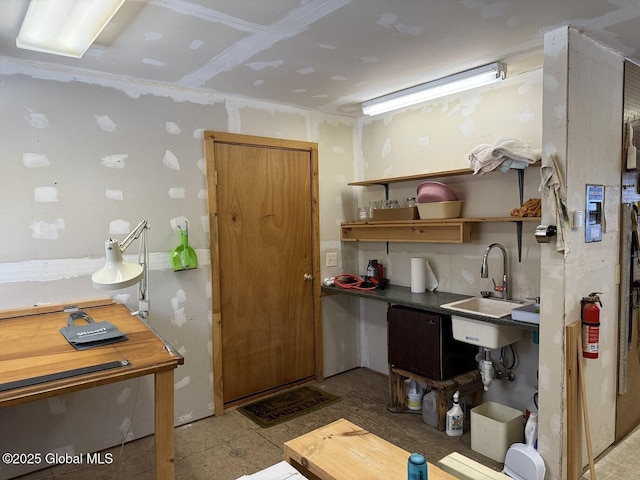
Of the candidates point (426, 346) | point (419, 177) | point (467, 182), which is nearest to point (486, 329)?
point (426, 346)

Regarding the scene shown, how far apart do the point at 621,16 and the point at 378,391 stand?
302 cm

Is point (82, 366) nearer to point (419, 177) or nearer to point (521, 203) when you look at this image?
point (419, 177)

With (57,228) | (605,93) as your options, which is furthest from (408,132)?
(57,228)

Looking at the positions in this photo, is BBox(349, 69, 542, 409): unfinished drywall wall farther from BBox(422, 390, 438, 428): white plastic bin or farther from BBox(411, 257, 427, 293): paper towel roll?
BBox(422, 390, 438, 428): white plastic bin

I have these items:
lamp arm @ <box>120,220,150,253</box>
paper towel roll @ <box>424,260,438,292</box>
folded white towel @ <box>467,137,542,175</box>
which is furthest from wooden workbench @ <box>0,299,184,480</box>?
paper towel roll @ <box>424,260,438,292</box>

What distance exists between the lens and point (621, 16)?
207cm

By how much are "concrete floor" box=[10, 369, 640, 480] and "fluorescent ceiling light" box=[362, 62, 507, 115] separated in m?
2.34

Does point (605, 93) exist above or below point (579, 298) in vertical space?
above

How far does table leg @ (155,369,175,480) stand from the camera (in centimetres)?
177

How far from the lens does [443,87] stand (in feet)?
9.77

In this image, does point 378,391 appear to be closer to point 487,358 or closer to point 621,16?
point 487,358

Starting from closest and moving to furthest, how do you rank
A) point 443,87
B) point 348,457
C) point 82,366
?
point 348,457 < point 82,366 < point 443,87

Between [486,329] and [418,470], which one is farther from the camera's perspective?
[486,329]

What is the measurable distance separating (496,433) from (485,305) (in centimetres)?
87
